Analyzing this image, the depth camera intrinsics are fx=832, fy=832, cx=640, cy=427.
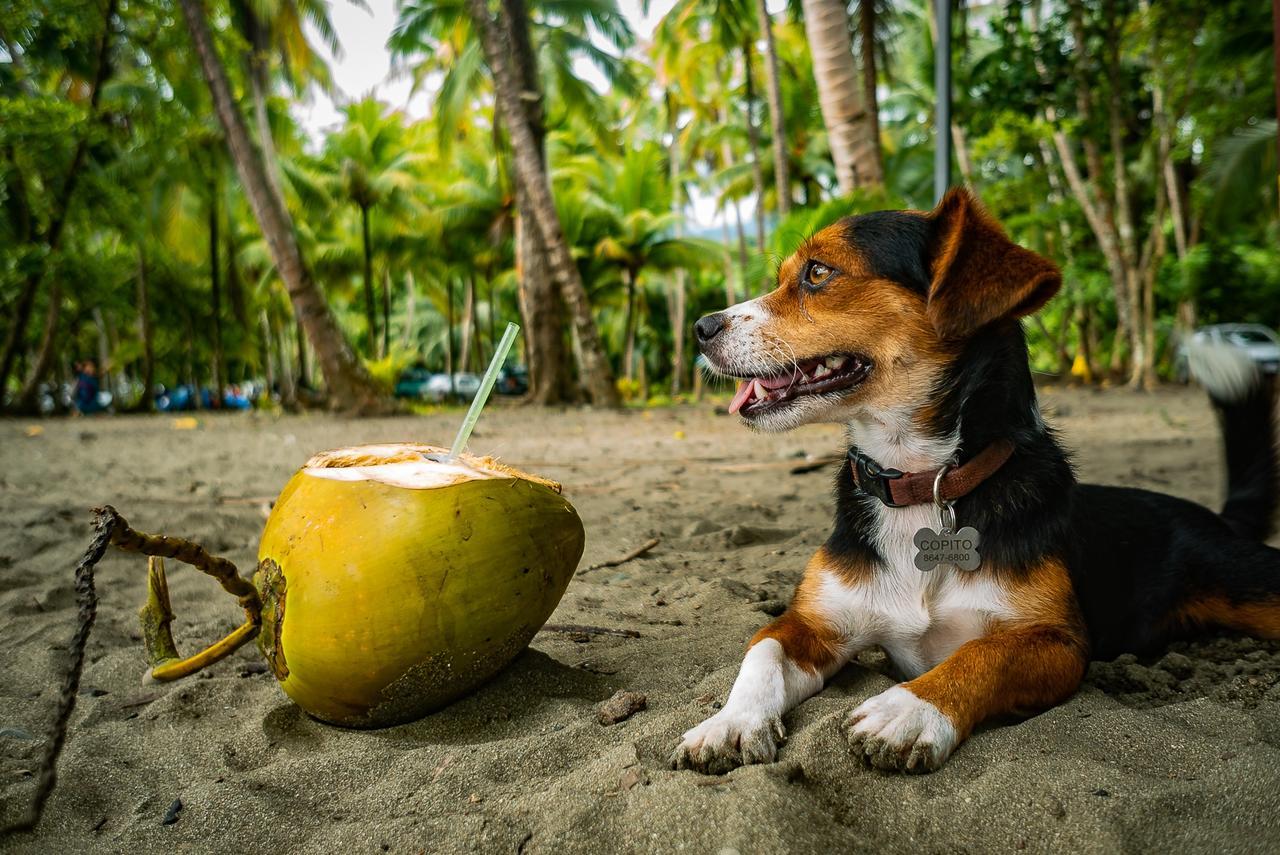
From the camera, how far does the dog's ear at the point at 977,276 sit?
2.46 metres

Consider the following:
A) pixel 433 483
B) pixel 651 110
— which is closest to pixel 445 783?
pixel 433 483

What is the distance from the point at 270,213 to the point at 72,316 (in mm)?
28525

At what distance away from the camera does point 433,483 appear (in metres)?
2.27

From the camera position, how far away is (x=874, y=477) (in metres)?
2.64

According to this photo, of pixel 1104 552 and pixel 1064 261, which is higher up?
pixel 1064 261

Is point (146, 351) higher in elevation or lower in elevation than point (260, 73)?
lower

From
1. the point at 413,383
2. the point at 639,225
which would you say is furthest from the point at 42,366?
the point at 413,383

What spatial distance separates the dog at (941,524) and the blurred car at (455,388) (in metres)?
41.4

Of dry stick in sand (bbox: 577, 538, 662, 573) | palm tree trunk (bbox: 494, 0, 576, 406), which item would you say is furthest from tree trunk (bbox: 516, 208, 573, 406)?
dry stick in sand (bbox: 577, 538, 662, 573)

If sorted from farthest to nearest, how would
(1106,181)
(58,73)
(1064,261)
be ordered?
(1064,261), (58,73), (1106,181)

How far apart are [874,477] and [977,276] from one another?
2.27 feet

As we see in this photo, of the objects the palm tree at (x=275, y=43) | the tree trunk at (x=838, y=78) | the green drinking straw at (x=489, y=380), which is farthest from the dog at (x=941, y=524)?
the palm tree at (x=275, y=43)

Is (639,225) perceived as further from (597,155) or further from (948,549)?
(948,549)

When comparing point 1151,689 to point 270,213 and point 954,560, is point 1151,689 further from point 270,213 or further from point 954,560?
point 270,213
